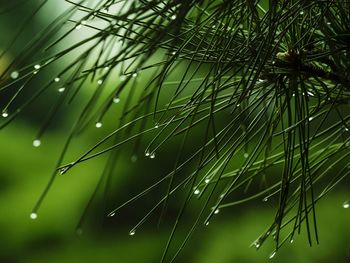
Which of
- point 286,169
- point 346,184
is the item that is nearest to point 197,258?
point 346,184

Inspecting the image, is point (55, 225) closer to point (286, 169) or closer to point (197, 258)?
point (197, 258)

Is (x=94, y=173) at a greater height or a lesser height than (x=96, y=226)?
greater

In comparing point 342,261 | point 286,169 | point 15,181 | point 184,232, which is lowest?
point 286,169

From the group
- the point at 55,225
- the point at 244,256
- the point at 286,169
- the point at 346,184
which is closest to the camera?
the point at 286,169

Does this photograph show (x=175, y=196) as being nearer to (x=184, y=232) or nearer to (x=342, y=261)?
(x=184, y=232)

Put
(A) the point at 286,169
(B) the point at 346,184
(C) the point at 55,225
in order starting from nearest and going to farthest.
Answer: (A) the point at 286,169, (B) the point at 346,184, (C) the point at 55,225

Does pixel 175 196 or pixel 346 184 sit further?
pixel 175 196
